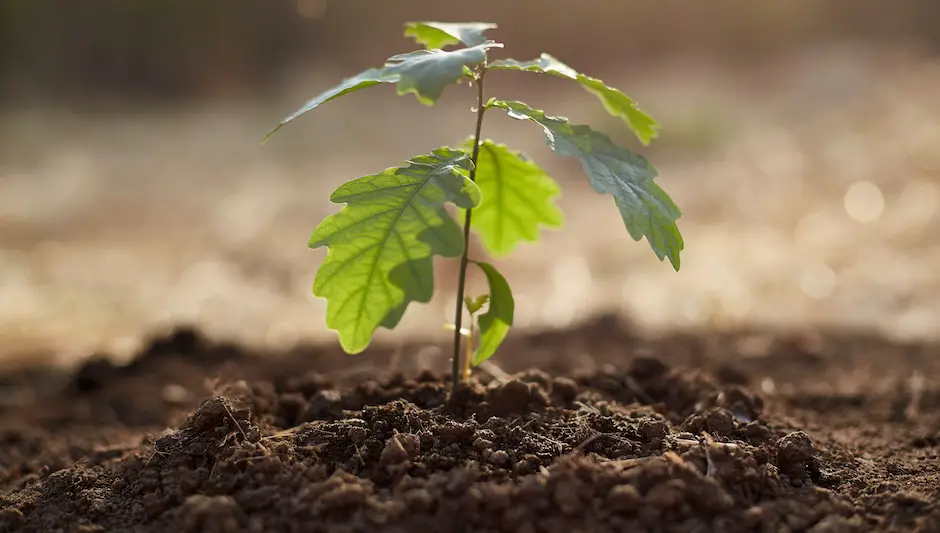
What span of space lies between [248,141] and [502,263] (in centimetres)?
209


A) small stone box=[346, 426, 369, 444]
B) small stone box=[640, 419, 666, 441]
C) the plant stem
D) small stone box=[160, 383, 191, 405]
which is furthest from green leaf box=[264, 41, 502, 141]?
small stone box=[160, 383, 191, 405]

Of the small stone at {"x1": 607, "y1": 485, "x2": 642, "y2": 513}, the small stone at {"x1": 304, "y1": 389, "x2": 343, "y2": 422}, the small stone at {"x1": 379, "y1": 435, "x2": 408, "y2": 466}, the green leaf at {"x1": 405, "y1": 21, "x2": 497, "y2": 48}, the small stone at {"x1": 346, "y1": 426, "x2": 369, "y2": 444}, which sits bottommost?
the small stone at {"x1": 607, "y1": 485, "x2": 642, "y2": 513}

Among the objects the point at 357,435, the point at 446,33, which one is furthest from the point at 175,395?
the point at 446,33

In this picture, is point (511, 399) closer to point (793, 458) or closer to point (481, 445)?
point (481, 445)

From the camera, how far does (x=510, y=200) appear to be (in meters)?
1.59

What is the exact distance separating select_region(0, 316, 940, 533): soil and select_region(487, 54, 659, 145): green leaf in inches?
19.2

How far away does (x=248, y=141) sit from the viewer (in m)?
5.18

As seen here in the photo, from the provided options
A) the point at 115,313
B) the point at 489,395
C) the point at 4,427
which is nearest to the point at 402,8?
the point at 115,313

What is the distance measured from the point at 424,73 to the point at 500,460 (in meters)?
0.56

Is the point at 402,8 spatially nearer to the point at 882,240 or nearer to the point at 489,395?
the point at 882,240

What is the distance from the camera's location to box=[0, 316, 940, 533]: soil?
3.57ft

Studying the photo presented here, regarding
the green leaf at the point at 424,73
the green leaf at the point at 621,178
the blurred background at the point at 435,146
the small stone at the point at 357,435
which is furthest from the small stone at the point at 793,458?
the blurred background at the point at 435,146

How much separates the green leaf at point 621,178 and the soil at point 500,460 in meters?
0.32

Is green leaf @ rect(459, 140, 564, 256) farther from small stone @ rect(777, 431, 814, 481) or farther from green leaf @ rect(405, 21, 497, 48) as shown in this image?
small stone @ rect(777, 431, 814, 481)
